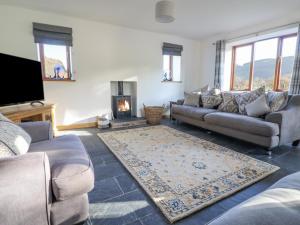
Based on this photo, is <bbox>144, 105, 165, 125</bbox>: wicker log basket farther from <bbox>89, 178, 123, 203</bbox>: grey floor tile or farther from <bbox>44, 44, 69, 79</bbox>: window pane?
<bbox>89, 178, 123, 203</bbox>: grey floor tile

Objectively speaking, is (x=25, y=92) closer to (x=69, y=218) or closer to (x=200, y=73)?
(x=69, y=218)

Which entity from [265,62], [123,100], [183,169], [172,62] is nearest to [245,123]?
[183,169]

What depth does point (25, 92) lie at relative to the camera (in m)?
2.76

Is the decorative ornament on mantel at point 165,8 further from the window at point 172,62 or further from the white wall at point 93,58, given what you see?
the window at point 172,62

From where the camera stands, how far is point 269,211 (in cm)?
64

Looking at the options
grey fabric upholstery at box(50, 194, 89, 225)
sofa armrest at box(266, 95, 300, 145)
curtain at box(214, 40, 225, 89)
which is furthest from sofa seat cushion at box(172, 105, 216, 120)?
grey fabric upholstery at box(50, 194, 89, 225)

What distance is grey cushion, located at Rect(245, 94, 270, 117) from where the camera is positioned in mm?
2797

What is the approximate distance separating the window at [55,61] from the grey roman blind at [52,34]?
0.59ft

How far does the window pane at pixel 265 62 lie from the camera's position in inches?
155

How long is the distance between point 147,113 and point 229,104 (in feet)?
6.04

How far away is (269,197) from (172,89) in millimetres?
4533

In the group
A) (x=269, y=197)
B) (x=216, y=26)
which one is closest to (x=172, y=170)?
(x=269, y=197)

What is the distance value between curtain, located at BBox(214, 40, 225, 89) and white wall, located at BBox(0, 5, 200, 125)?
1.11m

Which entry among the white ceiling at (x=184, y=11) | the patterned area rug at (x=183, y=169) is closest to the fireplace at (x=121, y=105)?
the patterned area rug at (x=183, y=169)
